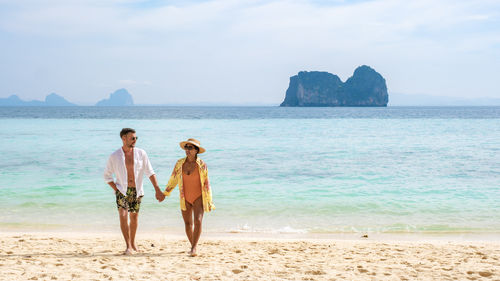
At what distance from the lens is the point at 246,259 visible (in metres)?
5.64

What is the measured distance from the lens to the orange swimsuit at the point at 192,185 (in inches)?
215

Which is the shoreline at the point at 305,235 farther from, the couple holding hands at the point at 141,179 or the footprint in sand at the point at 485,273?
the footprint in sand at the point at 485,273

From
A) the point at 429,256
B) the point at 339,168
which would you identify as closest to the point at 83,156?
the point at 339,168

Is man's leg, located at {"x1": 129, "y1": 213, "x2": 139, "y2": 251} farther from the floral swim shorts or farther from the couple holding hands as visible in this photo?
the floral swim shorts

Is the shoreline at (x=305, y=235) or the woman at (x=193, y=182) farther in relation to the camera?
the shoreline at (x=305, y=235)

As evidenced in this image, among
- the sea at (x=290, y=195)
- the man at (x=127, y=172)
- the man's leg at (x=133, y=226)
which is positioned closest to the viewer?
the man at (x=127, y=172)

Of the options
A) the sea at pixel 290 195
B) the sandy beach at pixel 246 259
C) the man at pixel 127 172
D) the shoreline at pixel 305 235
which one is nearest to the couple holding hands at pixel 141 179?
the man at pixel 127 172

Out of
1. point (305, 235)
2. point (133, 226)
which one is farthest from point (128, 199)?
point (305, 235)

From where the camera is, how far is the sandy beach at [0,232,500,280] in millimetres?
4879

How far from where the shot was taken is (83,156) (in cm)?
2045

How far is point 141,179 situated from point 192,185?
0.64 metres

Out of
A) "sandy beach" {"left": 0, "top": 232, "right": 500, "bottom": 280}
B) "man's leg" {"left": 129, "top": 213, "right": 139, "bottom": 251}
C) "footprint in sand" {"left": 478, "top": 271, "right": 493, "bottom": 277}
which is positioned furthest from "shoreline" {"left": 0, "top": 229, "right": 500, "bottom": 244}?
"footprint in sand" {"left": 478, "top": 271, "right": 493, "bottom": 277}

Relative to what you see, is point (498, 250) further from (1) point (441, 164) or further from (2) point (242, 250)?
(1) point (441, 164)

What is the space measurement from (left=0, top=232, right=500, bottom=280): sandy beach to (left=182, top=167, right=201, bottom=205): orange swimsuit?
0.83m
